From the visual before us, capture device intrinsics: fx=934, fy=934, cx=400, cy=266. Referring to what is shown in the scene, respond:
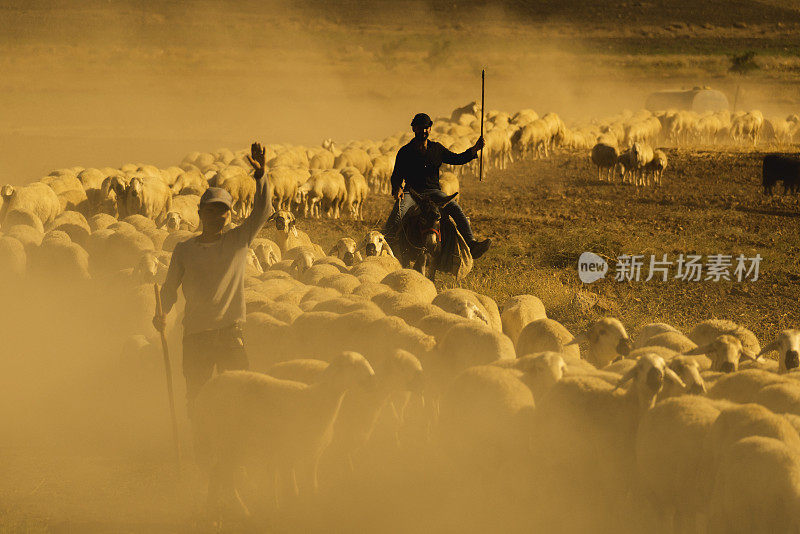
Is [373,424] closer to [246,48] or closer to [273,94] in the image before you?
[273,94]

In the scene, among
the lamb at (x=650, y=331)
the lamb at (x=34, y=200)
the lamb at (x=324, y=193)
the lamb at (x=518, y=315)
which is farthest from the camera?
the lamb at (x=324, y=193)

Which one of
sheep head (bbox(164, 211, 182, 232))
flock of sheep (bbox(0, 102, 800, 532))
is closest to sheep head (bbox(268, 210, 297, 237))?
sheep head (bbox(164, 211, 182, 232))

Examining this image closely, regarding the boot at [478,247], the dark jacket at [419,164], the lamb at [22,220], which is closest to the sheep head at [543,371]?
the dark jacket at [419,164]

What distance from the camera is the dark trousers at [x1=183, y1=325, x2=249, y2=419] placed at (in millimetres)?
5840

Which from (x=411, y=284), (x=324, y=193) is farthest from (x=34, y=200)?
(x=411, y=284)

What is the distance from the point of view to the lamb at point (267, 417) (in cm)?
561

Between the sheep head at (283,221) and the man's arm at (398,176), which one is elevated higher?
the man's arm at (398,176)

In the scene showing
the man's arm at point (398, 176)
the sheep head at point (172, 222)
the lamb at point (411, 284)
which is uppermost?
the man's arm at point (398, 176)

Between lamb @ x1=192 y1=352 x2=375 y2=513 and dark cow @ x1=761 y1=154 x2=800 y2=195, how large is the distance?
1664 cm

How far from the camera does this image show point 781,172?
19953 mm

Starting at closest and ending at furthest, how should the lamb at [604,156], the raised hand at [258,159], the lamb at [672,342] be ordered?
the raised hand at [258,159], the lamb at [672,342], the lamb at [604,156]

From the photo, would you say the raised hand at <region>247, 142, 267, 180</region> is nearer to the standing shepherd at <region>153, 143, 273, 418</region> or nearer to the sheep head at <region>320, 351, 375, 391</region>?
the standing shepherd at <region>153, 143, 273, 418</region>

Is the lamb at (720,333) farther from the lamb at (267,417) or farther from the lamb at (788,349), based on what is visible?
the lamb at (267,417)

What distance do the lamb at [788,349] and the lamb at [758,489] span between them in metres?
2.01
